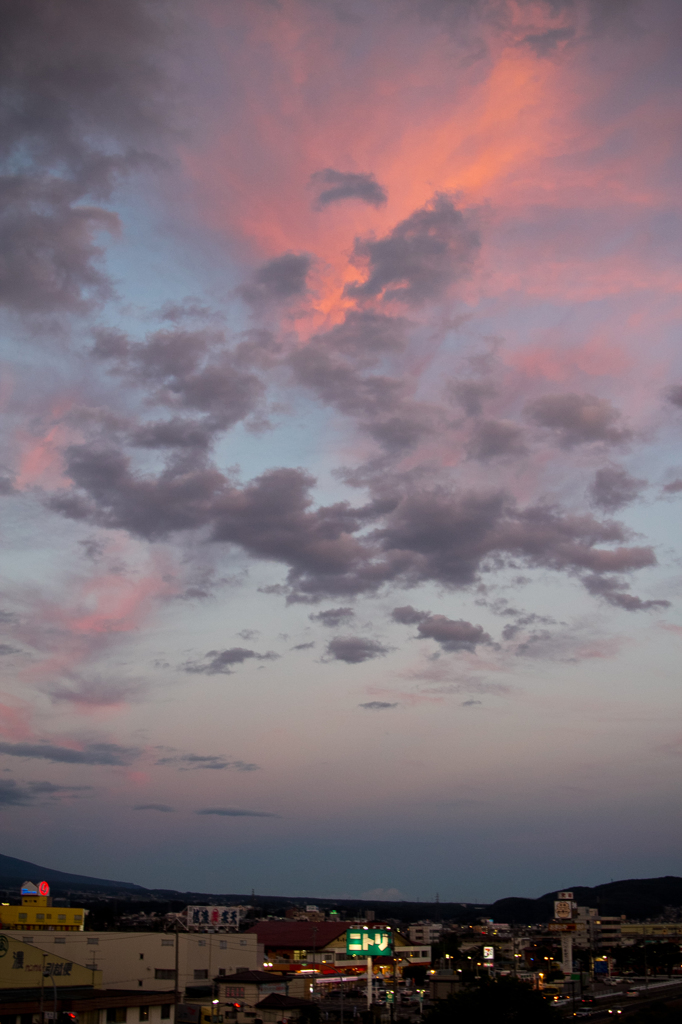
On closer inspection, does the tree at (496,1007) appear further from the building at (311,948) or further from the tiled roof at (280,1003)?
the building at (311,948)

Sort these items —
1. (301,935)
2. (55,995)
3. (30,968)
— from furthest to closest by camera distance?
(301,935)
(30,968)
(55,995)

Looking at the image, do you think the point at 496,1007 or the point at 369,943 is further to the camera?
the point at 369,943

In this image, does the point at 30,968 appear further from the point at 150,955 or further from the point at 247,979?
the point at 247,979

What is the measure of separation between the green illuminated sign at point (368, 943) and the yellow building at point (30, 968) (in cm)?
2990

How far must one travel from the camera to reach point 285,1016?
83750mm

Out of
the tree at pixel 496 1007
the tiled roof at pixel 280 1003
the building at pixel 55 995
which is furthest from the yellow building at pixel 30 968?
the tree at pixel 496 1007

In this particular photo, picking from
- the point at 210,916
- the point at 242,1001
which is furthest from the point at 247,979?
the point at 210,916

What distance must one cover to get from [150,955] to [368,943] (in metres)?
22.7

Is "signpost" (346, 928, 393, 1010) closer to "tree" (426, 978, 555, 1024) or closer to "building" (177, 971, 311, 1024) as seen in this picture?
"building" (177, 971, 311, 1024)

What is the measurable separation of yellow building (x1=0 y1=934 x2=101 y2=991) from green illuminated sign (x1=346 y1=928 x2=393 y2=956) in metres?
29.9

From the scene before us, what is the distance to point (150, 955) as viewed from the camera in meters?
85.6

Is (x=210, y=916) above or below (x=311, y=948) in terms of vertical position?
above

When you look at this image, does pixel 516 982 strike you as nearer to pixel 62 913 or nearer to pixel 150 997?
pixel 150 997

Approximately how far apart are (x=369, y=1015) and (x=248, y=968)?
24262 millimetres
